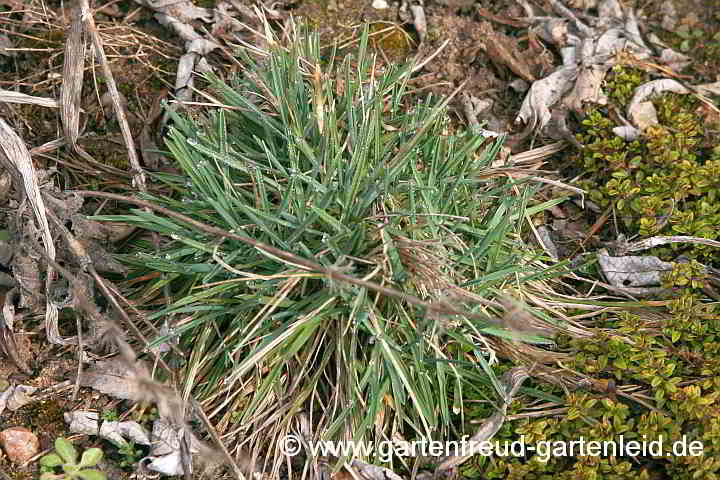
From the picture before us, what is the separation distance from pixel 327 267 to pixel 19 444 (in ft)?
3.73

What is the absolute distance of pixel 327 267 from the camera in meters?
2.15

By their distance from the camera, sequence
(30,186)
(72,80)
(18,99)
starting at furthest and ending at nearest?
1. (72,80)
2. (18,99)
3. (30,186)

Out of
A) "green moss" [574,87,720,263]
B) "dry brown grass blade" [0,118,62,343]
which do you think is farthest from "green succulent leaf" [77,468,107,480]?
"green moss" [574,87,720,263]

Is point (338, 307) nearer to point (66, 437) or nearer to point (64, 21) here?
point (66, 437)

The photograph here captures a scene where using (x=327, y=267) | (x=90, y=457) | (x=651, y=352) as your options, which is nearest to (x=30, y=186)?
(x=90, y=457)

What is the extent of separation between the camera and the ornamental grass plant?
2.25 m

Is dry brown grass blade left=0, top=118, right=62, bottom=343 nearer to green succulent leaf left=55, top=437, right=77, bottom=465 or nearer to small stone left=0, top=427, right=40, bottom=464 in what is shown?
small stone left=0, top=427, right=40, bottom=464

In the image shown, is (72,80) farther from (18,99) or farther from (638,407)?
(638,407)

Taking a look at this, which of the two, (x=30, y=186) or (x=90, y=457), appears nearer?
(x=90, y=457)

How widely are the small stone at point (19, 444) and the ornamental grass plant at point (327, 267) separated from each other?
0.52 m

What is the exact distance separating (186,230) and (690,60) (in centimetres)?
263

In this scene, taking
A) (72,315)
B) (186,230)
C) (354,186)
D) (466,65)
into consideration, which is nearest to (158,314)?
(186,230)

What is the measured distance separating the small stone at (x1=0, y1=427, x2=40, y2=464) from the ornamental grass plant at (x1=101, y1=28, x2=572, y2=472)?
1.70 feet

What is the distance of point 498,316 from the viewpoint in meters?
2.46
